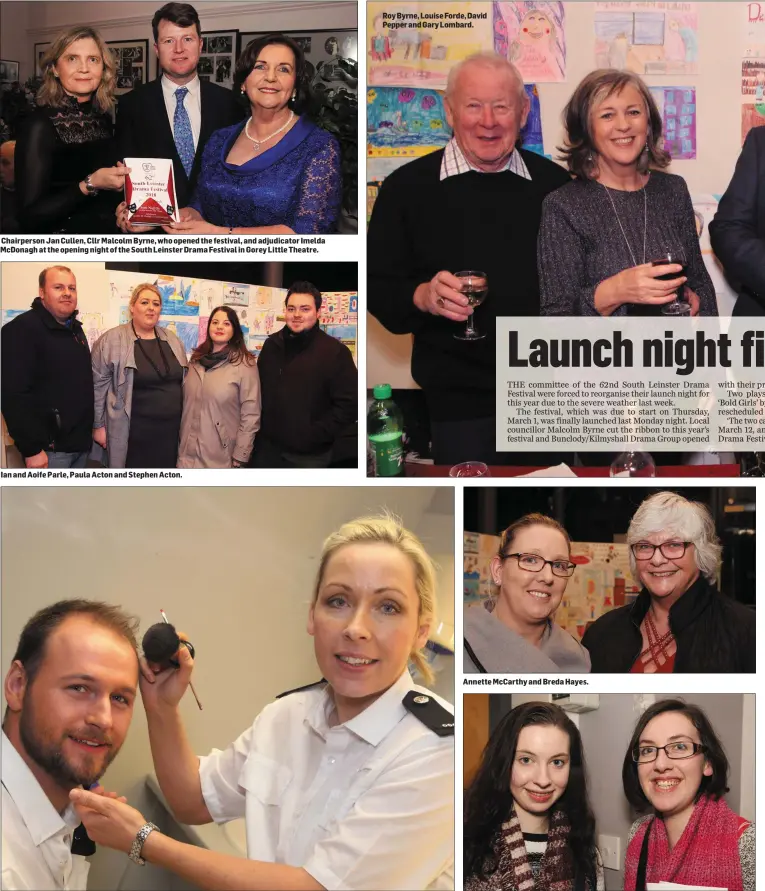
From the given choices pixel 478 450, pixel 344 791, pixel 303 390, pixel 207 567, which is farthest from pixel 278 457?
pixel 344 791

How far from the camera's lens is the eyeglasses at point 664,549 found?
78.2 inches

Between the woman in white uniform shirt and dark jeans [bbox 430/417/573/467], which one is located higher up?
dark jeans [bbox 430/417/573/467]

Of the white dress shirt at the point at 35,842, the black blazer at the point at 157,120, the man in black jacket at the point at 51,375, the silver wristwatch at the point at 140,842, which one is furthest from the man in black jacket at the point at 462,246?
the white dress shirt at the point at 35,842

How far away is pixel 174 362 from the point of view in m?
1.99

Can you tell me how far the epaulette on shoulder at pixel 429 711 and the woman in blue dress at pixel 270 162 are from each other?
37.0 inches

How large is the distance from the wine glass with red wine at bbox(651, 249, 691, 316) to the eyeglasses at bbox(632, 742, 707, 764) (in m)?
0.86

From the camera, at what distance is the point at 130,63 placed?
1980 millimetres

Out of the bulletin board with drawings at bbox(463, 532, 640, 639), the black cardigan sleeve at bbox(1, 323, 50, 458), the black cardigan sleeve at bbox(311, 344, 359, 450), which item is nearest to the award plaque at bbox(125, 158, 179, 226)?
the black cardigan sleeve at bbox(1, 323, 50, 458)

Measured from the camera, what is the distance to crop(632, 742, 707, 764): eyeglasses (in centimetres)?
199

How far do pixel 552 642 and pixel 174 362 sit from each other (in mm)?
931

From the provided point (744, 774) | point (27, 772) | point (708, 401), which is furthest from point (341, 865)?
point (708, 401)

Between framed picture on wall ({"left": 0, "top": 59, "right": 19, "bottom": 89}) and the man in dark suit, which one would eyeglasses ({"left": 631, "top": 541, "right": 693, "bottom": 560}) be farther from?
framed picture on wall ({"left": 0, "top": 59, "right": 19, "bottom": 89})

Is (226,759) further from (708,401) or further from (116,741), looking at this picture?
(708,401)

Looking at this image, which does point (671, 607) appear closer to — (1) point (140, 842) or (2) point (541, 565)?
(2) point (541, 565)
